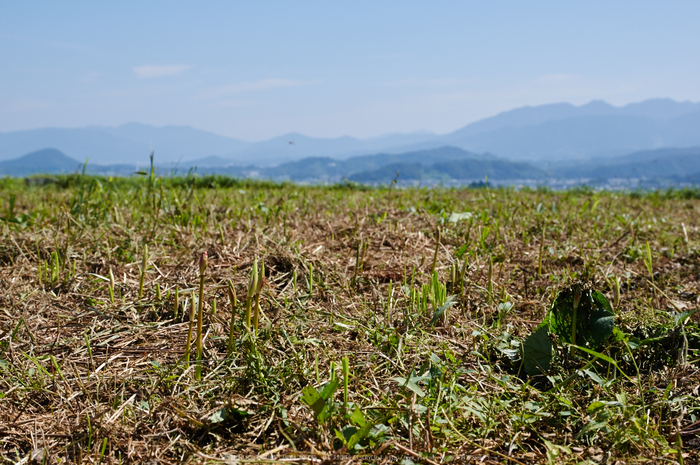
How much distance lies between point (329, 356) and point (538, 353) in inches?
32.8

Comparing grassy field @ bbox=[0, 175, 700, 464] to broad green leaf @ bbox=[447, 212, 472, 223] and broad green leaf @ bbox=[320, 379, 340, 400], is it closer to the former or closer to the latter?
broad green leaf @ bbox=[320, 379, 340, 400]

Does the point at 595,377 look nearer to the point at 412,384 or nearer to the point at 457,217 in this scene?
the point at 412,384

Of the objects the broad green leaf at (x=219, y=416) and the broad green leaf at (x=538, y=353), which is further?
the broad green leaf at (x=538, y=353)

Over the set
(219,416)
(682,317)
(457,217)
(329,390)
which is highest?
(457,217)

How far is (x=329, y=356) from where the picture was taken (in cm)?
178

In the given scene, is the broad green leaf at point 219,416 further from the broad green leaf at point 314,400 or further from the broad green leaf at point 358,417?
the broad green leaf at point 358,417

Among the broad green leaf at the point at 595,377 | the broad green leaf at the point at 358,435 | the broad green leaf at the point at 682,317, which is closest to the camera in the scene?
the broad green leaf at the point at 358,435

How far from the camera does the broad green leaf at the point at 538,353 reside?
1.72 meters

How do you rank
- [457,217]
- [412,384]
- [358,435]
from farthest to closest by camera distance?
[457,217]
[412,384]
[358,435]

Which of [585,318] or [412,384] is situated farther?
[585,318]

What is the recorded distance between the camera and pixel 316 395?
4.42 feet

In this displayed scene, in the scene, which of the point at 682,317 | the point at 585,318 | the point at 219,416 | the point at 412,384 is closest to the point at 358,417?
the point at 412,384

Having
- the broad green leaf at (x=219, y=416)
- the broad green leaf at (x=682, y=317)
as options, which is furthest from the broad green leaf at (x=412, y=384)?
the broad green leaf at (x=682, y=317)

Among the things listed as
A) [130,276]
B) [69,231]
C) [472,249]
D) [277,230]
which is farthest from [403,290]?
[69,231]
